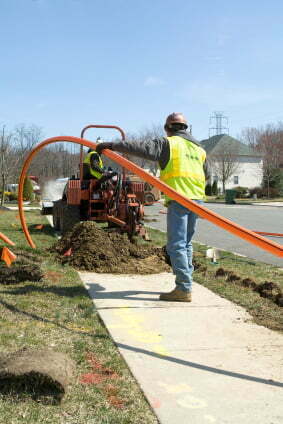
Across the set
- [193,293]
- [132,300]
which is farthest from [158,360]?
[193,293]

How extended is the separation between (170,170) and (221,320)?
1646 millimetres

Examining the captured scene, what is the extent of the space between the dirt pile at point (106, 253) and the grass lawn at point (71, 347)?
584mm

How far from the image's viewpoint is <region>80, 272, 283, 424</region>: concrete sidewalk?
2842 mm

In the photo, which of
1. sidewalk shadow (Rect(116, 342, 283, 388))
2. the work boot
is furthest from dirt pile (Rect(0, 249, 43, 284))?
sidewalk shadow (Rect(116, 342, 283, 388))

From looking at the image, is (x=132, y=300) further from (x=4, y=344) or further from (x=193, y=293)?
(x=4, y=344)

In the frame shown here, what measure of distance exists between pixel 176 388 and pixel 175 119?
3145 millimetres

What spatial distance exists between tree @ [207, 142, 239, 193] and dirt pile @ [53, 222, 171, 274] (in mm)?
57717

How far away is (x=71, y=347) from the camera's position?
150 inches

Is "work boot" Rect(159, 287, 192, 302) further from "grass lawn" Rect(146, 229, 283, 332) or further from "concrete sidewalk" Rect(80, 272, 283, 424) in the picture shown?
"grass lawn" Rect(146, 229, 283, 332)

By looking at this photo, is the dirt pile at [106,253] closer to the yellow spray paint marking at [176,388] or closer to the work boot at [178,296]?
the work boot at [178,296]

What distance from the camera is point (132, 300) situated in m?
5.44

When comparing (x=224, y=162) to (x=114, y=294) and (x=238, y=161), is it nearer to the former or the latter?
(x=238, y=161)

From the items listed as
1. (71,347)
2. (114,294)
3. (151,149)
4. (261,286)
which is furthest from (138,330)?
(261,286)

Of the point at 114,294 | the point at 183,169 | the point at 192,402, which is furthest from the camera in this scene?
the point at 114,294
